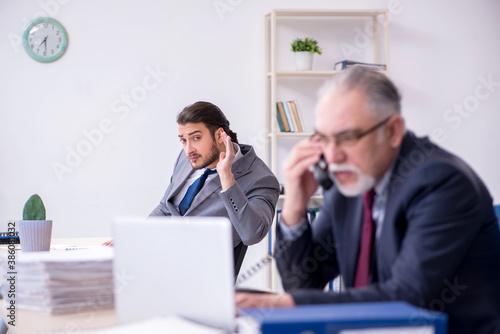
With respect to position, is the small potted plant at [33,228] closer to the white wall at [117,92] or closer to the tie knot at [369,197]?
the tie knot at [369,197]

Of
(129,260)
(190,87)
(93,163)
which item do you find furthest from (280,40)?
(129,260)

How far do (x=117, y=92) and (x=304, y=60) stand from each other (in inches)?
55.0

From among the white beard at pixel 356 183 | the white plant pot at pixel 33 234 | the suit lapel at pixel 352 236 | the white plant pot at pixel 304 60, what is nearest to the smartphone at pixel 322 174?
the white beard at pixel 356 183

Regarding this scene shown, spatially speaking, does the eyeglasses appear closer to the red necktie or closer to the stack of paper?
the red necktie

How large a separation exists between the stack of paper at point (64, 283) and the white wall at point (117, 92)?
115 inches

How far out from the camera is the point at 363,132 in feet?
4.10

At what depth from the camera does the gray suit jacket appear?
2379mm

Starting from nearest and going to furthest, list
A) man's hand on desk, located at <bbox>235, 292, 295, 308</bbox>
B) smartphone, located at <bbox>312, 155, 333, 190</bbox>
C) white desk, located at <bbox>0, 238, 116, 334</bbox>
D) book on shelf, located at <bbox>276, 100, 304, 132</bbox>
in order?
1. man's hand on desk, located at <bbox>235, 292, 295, 308</bbox>
2. white desk, located at <bbox>0, 238, 116, 334</bbox>
3. smartphone, located at <bbox>312, 155, 333, 190</bbox>
4. book on shelf, located at <bbox>276, 100, 304, 132</bbox>

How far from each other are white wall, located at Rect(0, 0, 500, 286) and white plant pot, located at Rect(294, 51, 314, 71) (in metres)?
0.32

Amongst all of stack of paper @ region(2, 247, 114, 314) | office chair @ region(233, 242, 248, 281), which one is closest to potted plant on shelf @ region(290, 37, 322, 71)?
office chair @ region(233, 242, 248, 281)

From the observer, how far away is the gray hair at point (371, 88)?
1.26 meters

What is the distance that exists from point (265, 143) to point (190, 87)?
0.70 meters

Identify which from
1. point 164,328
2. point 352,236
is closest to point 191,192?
point 352,236

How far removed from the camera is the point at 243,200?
2.39 meters
